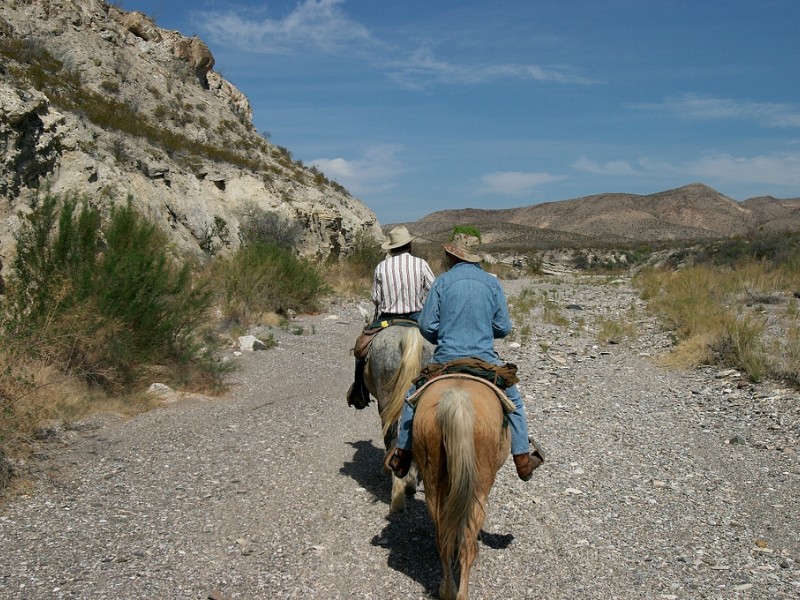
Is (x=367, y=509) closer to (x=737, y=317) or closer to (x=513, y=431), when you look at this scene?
(x=513, y=431)

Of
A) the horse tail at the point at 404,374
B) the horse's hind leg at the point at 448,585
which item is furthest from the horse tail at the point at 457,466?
the horse tail at the point at 404,374

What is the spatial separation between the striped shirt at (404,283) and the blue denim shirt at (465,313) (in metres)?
1.63

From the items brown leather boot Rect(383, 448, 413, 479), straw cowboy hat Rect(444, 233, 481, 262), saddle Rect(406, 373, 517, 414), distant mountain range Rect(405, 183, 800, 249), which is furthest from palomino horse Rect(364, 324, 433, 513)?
distant mountain range Rect(405, 183, 800, 249)

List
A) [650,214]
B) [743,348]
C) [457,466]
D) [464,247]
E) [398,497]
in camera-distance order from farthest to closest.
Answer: [650,214] < [743,348] < [398,497] < [464,247] < [457,466]

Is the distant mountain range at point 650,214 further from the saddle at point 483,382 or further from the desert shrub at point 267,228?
the saddle at point 483,382

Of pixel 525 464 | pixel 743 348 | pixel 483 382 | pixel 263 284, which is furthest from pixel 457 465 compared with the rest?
pixel 263 284

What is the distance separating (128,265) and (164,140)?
597 inches

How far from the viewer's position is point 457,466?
405cm

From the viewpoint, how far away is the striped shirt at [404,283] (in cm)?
677

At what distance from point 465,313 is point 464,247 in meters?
0.55

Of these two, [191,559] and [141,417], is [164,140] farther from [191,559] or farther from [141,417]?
[191,559]

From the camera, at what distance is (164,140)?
23438 millimetres

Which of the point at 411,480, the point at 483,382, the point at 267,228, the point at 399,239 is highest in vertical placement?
the point at 267,228

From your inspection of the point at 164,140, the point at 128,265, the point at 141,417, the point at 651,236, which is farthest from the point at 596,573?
the point at 651,236
